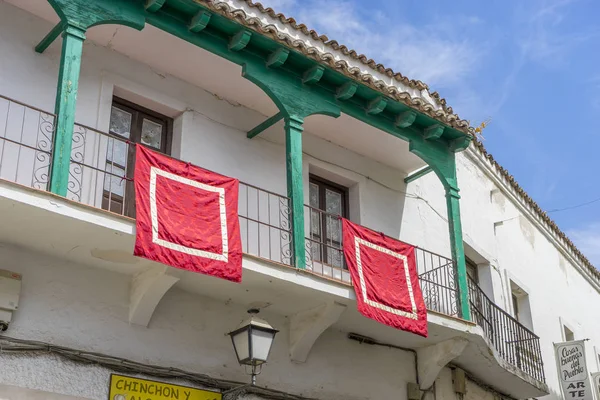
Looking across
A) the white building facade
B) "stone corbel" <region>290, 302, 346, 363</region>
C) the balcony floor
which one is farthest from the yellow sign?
"stone corbel" <region>290, 302, 346, 363</region>

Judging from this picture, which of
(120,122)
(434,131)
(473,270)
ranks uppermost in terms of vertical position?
(434,131)

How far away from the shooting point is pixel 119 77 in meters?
10.2

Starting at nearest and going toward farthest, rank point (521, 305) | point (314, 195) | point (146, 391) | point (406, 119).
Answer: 1. point (146, 391)
2. point (406, 119)
3. point (314, 195)
4. point (521, 305)

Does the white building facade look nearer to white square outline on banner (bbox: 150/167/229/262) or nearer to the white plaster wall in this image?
the white plaster wall

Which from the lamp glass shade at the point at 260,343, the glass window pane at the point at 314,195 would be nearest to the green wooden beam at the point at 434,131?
the glass window pane at the point at 314,195

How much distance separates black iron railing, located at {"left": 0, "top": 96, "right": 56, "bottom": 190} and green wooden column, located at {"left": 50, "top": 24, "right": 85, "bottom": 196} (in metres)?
0.45

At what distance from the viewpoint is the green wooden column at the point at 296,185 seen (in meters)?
9.76

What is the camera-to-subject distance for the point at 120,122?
10.3 metres

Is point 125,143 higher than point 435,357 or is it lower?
higher

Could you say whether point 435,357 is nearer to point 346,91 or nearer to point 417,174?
point 417,174

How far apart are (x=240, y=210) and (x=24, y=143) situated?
277cm

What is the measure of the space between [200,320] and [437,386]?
3.86 metres

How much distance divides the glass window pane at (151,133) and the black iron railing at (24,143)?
1399mm

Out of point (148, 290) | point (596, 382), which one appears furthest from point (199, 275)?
point (596, 382)
